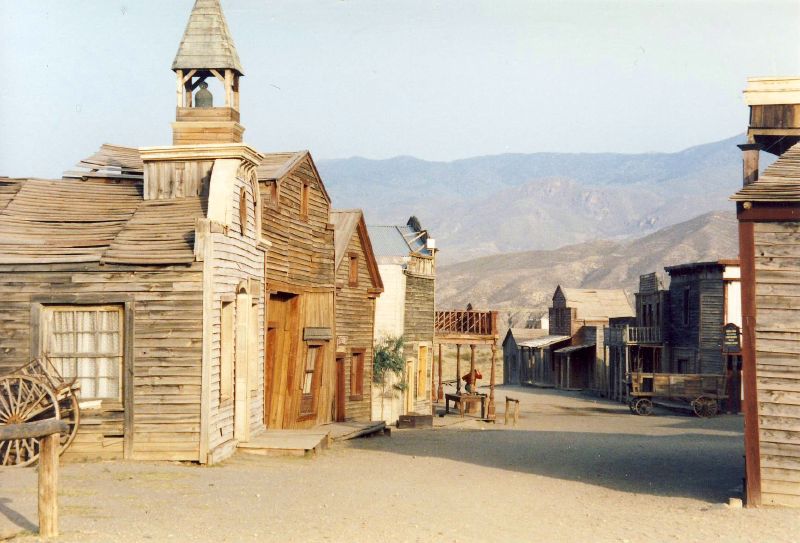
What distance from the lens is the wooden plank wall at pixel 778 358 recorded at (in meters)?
15.0

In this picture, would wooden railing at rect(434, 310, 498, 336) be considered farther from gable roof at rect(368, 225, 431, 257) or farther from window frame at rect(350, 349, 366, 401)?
window frame at rect(350, 349, 366, 401)

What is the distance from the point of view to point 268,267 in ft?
75.9

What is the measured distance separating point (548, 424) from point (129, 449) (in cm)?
2122

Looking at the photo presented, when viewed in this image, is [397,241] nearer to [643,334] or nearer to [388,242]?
[388,242]

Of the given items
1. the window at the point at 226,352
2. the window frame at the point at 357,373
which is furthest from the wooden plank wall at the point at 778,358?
the window frame at the point at 357,373

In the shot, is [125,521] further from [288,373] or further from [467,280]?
[467,280]

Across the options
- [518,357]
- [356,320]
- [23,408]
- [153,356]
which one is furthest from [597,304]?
[23,408]

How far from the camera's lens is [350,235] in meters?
30.9

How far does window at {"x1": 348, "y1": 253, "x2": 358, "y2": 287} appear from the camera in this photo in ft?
104

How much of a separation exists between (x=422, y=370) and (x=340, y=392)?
26.9ft

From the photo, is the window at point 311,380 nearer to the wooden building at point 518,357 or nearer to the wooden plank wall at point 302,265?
the wooden plank wall at point 302,265

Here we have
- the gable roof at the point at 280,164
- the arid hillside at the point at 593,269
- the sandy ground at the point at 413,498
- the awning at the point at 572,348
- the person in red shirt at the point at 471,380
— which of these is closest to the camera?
the sandy ground at the point at 413,498

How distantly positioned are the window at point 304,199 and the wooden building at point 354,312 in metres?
3.65

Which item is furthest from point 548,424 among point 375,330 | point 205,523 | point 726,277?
point 205,523
